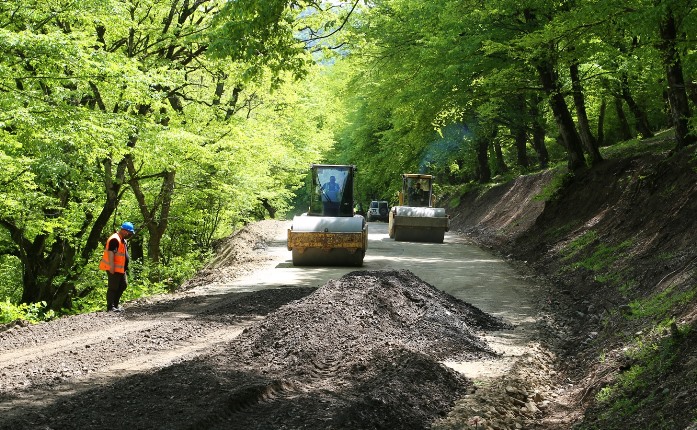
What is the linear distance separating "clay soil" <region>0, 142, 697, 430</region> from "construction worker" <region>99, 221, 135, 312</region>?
0.54 metres

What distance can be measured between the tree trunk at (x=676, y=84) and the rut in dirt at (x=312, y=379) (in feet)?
27.0

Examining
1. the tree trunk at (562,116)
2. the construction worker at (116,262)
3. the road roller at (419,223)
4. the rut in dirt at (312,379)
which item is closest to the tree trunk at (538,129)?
the road roller at (419,223)

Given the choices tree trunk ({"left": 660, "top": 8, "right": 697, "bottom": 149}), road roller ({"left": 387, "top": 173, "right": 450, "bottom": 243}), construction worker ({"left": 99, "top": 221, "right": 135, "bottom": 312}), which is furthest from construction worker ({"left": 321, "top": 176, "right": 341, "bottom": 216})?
tree trunk ({"left": 660, "top": 8, "right": 697, "bottom": 149})

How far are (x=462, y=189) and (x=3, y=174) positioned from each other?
3640 centimetres

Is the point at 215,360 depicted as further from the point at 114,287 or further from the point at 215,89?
the point at 215,89

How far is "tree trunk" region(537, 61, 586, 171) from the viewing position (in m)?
22.4

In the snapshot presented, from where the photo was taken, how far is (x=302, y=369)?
7785mm

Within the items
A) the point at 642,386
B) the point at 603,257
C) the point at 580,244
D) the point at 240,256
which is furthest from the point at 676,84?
the point at 240,256

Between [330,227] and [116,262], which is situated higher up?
[330,227]

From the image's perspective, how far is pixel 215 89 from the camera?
2816 cm

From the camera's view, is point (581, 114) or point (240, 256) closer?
point (581, 114)

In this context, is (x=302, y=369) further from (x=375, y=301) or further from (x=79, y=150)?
(x=79, y=150)

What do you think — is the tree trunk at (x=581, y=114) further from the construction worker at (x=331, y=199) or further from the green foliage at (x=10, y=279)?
the green foliage at (x=10, y=279)

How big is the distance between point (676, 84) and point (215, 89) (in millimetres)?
17452
